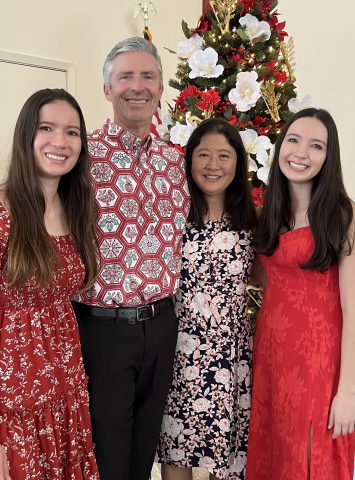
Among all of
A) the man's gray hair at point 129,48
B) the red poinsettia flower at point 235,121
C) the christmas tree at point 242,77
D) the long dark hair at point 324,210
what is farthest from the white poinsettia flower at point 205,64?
the long dark hair at point 324,210

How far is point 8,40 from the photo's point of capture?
11.6 feet

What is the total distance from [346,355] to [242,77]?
136 cm

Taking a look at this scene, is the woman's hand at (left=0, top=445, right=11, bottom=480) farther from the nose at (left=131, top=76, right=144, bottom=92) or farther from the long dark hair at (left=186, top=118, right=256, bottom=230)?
the nose at (left=131, top=76, right=144, bottom=92)

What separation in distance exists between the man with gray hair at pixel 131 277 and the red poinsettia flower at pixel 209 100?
1.58 ft

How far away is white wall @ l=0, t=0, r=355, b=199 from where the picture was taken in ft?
11.4

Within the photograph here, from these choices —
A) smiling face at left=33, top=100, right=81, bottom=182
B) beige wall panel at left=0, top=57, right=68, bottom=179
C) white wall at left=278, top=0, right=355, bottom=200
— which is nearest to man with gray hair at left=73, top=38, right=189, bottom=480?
smiling face at left=33, top=100, right=81, bottom=182

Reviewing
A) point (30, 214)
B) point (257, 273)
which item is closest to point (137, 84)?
point (30, 214)

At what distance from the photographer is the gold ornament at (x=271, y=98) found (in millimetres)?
2457

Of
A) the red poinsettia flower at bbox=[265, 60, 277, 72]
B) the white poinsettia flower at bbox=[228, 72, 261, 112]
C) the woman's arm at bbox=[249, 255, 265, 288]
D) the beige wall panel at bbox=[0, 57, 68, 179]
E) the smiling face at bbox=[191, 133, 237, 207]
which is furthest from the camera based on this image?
the beige wall panel at bbox=[0, 57, 68, 179]

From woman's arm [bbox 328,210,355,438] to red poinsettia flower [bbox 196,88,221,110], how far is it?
3.39 ft

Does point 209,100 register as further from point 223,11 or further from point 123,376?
point 123,376

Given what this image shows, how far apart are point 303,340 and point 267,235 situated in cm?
Answer: 39

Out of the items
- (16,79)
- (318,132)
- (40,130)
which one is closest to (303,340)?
(318,132)

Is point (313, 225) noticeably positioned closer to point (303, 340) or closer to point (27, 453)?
point (303, 340)
